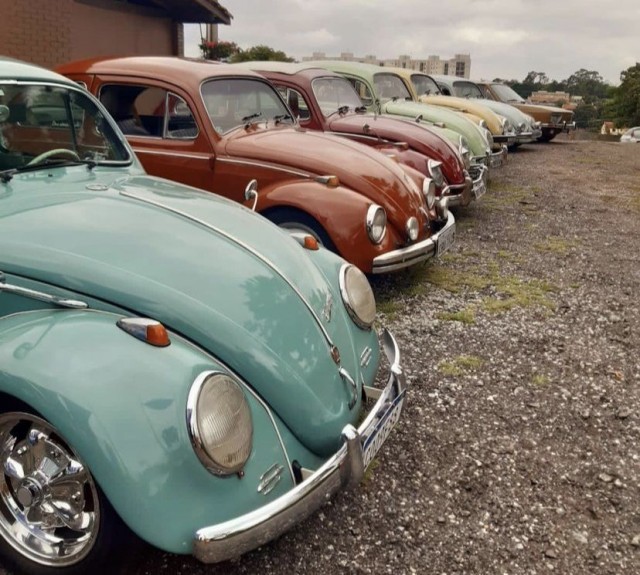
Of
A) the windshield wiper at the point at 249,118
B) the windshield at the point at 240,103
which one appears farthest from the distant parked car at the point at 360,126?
the windshield wiper at the point at 249,118

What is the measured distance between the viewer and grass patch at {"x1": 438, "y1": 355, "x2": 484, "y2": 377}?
3.85 m

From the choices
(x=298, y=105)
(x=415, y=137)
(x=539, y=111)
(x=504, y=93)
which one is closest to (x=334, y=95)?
(x=298, y=105)

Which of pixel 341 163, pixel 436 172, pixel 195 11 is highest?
pixel 195 11

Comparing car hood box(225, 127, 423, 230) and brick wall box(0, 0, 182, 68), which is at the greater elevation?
brick wall box(0, 0, 182, 68)

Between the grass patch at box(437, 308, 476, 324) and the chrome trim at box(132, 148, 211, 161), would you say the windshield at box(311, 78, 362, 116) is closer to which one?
the chrome trim at box(132, 148, 211, 161)

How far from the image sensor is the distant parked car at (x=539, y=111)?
1494 centimetres

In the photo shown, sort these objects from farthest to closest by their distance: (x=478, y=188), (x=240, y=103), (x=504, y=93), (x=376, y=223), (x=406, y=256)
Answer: (x=504, y=93)
(x=478, y=188)
(x=240, y=103)
(x=406, y=256)
(x=376, y=223)


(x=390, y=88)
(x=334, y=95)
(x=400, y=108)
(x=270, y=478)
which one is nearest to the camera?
(x=270, y=478)

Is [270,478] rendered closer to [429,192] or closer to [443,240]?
[443,240]

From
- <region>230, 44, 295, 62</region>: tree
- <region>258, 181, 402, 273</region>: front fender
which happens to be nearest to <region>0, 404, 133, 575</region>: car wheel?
<region>258, 181, 402, 273</region>: front fender

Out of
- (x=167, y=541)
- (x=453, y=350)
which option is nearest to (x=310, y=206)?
(x=453, y=350)

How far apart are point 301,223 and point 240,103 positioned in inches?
57.0

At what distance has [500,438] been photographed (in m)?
3.19

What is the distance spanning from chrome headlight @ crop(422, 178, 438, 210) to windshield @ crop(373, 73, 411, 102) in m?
3.64
